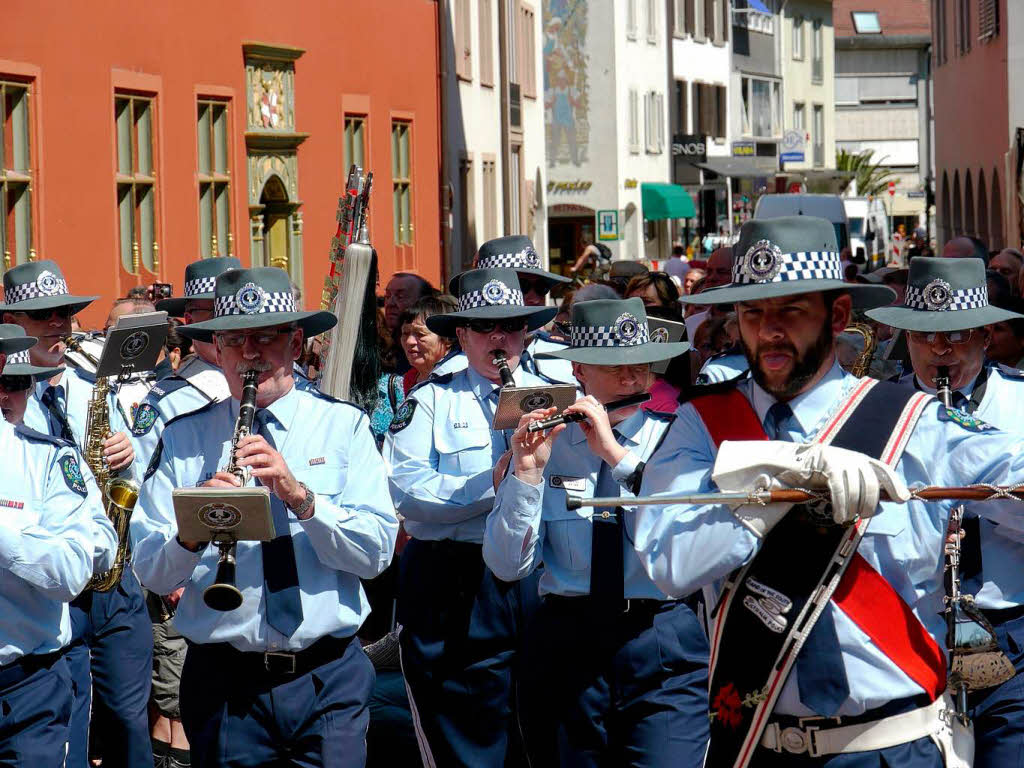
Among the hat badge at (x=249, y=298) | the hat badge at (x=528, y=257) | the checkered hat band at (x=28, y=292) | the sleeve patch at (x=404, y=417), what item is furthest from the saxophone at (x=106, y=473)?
the hat badge at (x=528, y=257)

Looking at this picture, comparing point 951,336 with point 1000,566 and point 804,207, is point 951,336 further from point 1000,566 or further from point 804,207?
point 804,207

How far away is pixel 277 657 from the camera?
5.52m

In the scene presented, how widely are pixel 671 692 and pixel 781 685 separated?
6.07 feet

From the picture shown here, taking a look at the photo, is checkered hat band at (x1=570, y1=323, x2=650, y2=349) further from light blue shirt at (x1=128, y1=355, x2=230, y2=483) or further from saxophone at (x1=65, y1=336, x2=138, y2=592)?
saxophone at (x1=65, y1=336, x2=138, y2=592)

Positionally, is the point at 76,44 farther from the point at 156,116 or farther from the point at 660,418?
the point at 660,418

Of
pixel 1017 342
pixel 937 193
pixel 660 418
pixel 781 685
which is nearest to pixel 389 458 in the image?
pixel 660 418

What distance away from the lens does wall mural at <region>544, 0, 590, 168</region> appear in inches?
1887

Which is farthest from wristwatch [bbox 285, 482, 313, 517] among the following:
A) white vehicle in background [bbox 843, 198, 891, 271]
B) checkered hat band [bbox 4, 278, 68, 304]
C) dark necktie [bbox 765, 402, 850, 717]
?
white vehicle in background [bbox 843, 198, 891, 271]

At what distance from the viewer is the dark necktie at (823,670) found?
13.5 feet

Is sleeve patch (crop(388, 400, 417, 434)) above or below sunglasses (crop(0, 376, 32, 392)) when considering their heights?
below

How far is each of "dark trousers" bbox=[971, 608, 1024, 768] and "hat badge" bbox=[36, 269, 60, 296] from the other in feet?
15.8

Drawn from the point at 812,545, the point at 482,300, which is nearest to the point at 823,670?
the point at 812,545

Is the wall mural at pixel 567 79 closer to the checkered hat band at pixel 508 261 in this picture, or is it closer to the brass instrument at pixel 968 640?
the checkered hat band at pixel 508 261

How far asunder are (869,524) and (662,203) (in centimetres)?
4665
